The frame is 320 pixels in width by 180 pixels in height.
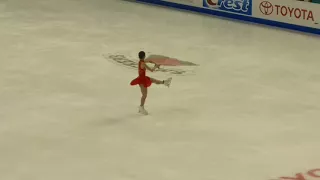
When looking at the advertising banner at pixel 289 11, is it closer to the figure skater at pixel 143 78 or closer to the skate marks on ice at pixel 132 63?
the skate marks on ice at pixel 132 63

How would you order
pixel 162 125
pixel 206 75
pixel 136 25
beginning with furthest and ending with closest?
pixel 136 25
pixel 206 75
pixel 162 125

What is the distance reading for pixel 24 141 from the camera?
2.92 m

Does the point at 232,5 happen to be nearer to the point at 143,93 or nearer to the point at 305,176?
the point at 143,93

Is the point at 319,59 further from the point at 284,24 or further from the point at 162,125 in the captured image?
the point at 162,125

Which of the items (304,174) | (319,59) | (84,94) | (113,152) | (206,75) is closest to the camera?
(304,174)

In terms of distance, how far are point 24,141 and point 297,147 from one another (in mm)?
1350

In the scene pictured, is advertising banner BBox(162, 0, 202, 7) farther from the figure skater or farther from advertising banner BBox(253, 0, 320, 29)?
the figure skater

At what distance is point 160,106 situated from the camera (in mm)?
3365

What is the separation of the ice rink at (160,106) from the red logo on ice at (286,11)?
18 centimetres

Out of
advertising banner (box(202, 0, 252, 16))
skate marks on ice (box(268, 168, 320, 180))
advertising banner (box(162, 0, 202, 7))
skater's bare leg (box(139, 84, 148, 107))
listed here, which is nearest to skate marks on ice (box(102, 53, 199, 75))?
skater's bare leg (box(139, 84, 148, 107))

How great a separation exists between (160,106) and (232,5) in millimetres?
2754

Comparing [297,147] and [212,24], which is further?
[212,24]

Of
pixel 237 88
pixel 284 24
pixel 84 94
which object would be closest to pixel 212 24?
pixel 284 24

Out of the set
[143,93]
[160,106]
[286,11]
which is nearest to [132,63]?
[160,106]
